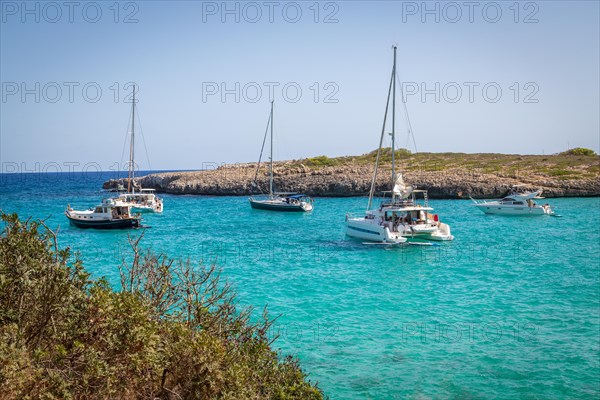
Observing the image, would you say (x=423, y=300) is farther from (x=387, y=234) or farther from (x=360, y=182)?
(x=360, y=182)

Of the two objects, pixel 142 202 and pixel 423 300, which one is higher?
pixel 142 202

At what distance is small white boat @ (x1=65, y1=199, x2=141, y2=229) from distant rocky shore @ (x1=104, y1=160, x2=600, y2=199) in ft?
140

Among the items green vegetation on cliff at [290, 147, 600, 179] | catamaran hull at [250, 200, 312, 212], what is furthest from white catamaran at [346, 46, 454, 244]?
green vegetation on cliff at [290, 147, 600, 179]

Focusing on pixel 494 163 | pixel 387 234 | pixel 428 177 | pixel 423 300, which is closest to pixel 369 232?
pixel 387 234

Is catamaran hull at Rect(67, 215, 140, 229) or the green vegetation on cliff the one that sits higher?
the green vegetation on cliff

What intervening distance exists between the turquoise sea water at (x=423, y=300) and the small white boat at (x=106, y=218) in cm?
112

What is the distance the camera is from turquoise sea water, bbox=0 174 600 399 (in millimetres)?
14039

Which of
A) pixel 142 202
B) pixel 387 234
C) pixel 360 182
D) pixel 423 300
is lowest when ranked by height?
pixel 423 300

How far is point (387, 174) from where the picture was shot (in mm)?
88250

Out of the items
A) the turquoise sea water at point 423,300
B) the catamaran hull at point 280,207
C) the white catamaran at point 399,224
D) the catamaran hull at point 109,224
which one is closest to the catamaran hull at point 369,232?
the white catamaran at point 399,224

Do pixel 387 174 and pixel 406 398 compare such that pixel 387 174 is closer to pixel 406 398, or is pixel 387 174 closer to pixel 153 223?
pixel 153 223

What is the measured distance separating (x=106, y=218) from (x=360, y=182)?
48592mm

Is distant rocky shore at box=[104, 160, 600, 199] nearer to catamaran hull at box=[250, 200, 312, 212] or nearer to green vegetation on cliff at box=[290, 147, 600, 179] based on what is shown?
green vegetation on cliff at box=[290, 147, 600, 179]

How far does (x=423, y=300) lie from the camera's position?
22.6 meters
